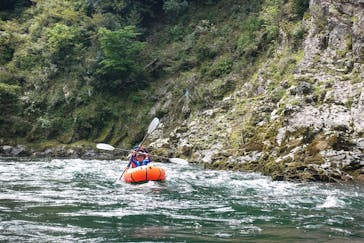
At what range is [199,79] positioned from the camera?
89.9 ft

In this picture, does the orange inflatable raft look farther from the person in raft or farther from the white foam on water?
the white foam on water

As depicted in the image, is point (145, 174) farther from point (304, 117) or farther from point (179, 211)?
point (304, 117)

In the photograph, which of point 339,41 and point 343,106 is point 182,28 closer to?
point 339,41

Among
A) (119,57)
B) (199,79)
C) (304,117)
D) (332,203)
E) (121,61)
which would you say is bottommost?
(332,203)

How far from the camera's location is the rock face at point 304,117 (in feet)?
45.2

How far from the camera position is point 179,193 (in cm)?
1111

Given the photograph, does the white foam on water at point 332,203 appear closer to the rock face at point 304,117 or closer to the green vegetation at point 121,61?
the rock face at point 304,117

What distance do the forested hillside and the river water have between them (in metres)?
2.53

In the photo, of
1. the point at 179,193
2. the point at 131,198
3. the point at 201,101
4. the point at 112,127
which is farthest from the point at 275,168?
the point at 112,127

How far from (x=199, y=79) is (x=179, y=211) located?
19388mm

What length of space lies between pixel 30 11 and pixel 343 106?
30742 millimetres

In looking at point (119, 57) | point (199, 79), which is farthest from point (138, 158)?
point (119, 57)

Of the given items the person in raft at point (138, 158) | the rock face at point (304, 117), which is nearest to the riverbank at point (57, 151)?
the rock face at point (304, 117)

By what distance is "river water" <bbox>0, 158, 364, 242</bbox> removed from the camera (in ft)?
21.3
